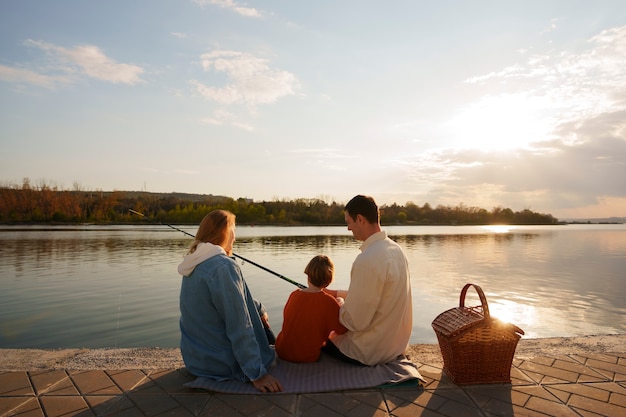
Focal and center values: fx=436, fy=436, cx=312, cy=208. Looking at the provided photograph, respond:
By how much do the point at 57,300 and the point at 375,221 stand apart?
7.51 metres

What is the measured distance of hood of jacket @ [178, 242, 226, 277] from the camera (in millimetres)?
3081

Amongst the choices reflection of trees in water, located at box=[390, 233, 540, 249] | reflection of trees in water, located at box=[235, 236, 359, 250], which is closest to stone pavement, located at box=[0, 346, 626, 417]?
reflection of trees in water, located at box=[235, 236, 359, 250]

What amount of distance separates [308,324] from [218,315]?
0.73m

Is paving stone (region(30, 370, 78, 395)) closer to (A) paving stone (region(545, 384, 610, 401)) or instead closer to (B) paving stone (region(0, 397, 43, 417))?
(B) paving stone (region(0, 397, 43, 417))

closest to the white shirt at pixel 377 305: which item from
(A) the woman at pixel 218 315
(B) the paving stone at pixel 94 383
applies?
(A) the woman at pixel 218 315

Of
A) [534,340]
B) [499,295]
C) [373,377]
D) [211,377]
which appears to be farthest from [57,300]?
[499,295]

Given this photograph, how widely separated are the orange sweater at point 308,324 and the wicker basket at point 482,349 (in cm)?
88

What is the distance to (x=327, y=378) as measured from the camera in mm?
3188

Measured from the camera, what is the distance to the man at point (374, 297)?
3180 mm

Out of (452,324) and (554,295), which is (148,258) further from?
(452,324)

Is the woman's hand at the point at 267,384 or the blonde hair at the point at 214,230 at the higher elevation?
the blonde hair at the point at 214,230

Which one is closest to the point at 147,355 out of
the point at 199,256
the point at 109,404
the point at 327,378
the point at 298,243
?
the point at 109,404

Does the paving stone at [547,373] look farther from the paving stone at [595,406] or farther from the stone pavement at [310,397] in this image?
the paving stone at [595,406]

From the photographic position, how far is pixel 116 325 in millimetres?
6676
